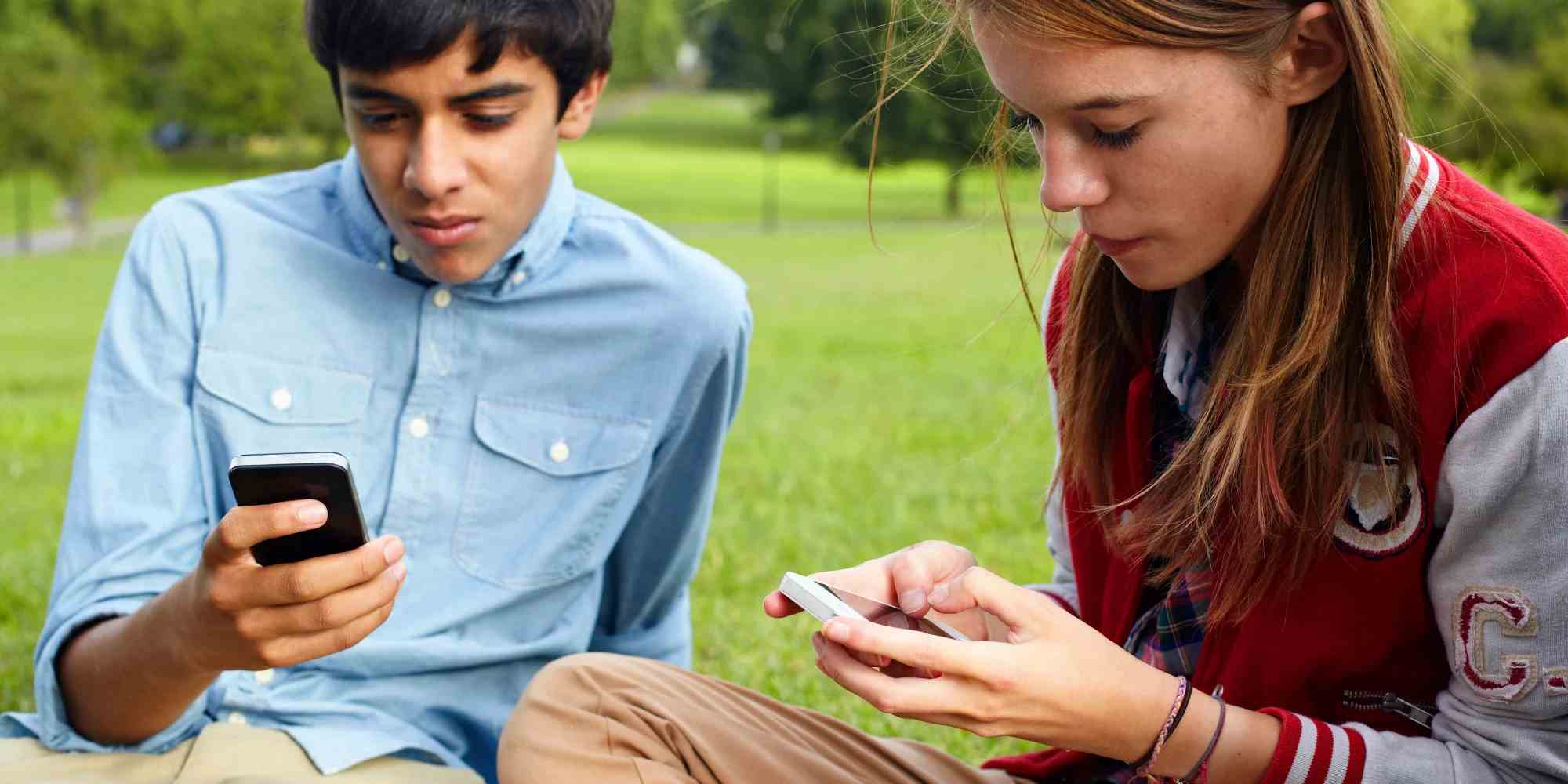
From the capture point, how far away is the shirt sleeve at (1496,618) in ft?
5.38

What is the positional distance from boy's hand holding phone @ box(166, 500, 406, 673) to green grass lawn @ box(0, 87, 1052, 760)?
89 cm

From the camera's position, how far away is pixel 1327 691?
1.89 metres

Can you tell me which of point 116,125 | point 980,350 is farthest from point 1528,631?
point 116,125

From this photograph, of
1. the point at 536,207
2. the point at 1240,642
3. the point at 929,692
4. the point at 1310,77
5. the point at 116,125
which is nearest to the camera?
the point at 929,692

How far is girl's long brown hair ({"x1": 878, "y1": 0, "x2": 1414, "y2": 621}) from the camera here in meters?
1.73

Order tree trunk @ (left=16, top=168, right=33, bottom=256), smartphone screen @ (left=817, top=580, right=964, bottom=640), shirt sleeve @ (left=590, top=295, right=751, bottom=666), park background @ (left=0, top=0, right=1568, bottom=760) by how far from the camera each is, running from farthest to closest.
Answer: tree trunk @ (left=16, top=168, right=33, bottom=256), park background @ (left=0, top=0, right=1568, bottom=760), shirt sleeve @ (left=590, top=295, right=751, bottom=666), smartphone screen @ (left=817, top=580, right=964, bottom=640)

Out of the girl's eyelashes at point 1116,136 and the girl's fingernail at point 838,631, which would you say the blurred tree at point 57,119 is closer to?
the girl's eyelashes at point 1116,136

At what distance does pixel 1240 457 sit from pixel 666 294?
44.5 inches

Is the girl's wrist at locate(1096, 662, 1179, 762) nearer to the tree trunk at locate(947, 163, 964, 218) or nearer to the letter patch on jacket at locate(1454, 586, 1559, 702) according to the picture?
the letter patch on jacket at locate(1454, 586, 1559, 702)

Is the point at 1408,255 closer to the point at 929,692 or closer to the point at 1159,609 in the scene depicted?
the point at 1159,609

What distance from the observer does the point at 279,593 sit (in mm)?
1908

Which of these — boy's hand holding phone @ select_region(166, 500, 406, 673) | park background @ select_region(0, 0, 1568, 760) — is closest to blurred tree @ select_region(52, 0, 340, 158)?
park background @ select_region(0, 0, 1568, 760)

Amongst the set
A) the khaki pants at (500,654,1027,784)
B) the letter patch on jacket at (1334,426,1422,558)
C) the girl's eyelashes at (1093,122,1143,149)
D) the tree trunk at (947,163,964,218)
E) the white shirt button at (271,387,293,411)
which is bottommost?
the tree trunk at (947,163,964,218)

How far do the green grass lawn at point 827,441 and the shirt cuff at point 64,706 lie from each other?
125 cm
